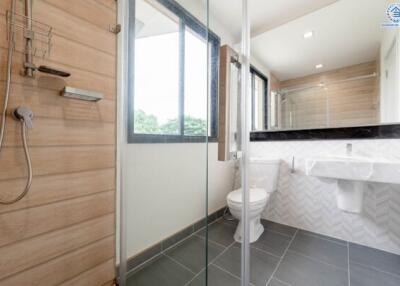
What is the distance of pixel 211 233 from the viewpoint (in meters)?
1.79

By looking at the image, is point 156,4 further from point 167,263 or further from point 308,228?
point 308,228

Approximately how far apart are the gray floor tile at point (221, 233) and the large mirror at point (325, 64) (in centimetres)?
112

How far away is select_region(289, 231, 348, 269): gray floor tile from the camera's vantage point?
144 cm

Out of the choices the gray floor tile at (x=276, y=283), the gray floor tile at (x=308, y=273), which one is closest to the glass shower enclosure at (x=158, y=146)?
the gray floor tile at (x=276, y=283)

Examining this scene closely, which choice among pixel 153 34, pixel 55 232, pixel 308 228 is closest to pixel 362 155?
pixel 308 228

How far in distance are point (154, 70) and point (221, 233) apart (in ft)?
5.12

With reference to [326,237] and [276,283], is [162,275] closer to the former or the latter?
[276,283]

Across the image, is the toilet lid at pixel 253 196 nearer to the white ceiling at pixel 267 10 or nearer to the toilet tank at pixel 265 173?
the toilet tank at pixel 265 173

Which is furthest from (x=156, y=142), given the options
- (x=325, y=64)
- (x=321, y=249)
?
(x=325, y=64)

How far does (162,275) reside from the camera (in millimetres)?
1183

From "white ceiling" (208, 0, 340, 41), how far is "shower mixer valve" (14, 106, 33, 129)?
1.42m

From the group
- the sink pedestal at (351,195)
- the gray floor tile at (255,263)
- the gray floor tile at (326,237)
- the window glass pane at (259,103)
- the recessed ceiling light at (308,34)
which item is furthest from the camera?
the window glass pane at (259,103)

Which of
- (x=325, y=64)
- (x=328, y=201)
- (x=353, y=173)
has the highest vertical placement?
(x=325, y=64)

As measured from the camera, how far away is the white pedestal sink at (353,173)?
1.16m
